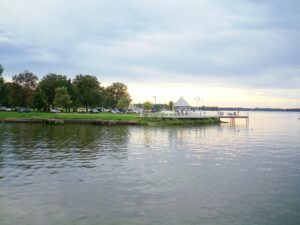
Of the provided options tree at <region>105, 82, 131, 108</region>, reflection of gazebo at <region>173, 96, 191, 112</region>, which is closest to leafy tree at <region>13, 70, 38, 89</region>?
tree at <region>105, 82, 131, 108</region>

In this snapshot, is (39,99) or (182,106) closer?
(182,106)

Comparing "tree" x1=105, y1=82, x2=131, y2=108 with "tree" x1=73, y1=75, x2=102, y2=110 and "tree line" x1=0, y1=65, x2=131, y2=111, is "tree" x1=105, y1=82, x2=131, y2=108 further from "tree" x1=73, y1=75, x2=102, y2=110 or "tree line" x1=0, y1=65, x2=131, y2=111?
"tree" x1=73, y1=75, x2=102, y2=110

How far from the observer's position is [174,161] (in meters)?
33.2

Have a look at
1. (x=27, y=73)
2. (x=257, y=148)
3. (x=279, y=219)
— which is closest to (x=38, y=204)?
(x=279, y=219)

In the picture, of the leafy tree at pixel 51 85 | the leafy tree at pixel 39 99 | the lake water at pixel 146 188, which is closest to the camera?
the lake water at pixel 146 188

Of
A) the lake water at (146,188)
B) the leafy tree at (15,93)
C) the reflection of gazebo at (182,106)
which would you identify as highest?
the leafy tree at (15,93)

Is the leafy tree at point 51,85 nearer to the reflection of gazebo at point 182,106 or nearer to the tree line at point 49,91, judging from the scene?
the tree line at point 49,91

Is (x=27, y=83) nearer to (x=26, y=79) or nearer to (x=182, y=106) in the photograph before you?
(x=26, y=79)

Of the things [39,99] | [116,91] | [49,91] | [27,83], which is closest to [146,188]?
[39,99]

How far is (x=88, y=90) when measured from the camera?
5236 inches

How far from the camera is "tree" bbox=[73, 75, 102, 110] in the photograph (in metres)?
132

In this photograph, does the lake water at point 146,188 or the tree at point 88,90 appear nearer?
the lake water at point 146,188

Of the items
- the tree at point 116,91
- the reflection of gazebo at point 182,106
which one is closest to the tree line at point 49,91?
the tree at point 116,91

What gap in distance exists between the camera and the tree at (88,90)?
432ft
